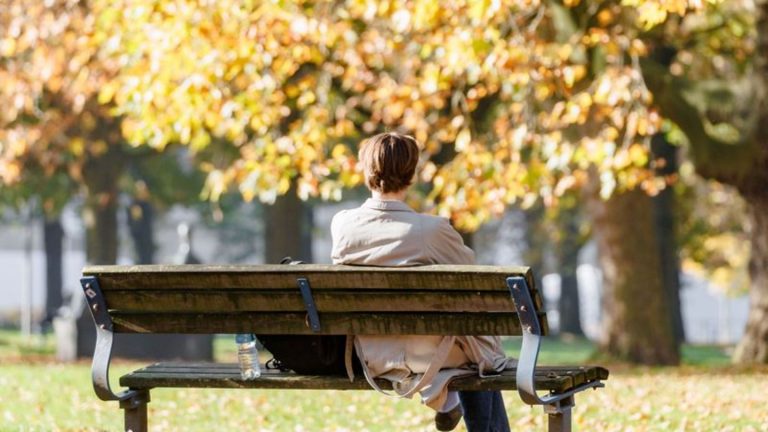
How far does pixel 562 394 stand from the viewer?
619 centimetres

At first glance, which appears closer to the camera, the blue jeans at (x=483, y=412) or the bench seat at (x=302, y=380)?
the bench seat at (x=302, y=380)

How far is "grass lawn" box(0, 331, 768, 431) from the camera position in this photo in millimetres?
9617

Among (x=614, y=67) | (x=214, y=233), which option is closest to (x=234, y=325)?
(x=614, y=67)

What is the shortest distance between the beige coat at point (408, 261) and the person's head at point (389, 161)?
80 millimetres

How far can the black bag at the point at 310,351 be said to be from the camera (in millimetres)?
6523

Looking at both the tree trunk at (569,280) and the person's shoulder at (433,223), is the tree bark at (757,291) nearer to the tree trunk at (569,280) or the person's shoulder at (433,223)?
the person's shoulder at (433,223)

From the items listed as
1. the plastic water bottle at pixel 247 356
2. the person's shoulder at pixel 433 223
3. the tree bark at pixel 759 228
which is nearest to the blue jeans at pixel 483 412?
the person's shoulder at pixel 433 223

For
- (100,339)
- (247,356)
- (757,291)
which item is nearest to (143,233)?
(757,291)

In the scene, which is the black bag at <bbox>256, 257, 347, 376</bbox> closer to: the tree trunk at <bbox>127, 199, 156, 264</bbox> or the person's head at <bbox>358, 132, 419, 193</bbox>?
the person's head at <bbox>358, 132, 419, 193</bbox>

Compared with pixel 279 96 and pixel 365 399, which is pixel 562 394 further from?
pixel 279 96

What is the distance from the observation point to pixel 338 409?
35.8 feet

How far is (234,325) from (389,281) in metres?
0.79

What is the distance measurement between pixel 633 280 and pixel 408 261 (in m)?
13.7

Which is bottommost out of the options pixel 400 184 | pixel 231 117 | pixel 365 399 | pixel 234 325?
pixel 365 399
